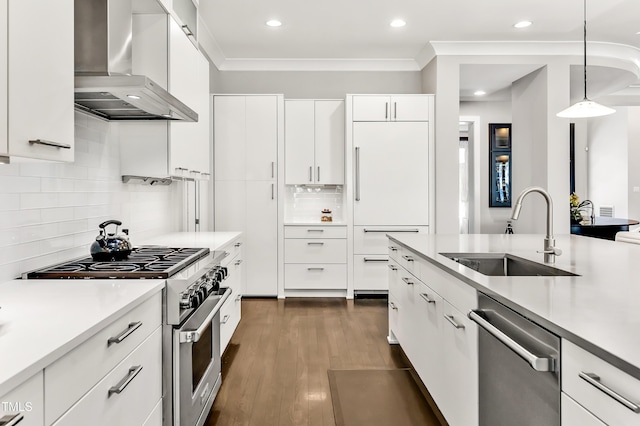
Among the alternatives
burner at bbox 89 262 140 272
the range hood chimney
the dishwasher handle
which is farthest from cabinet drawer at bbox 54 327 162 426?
the dishwasher handle

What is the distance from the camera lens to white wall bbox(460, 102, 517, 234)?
6633 millimetres

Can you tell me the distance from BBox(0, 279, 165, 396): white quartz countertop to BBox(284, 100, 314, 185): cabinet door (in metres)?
3.28

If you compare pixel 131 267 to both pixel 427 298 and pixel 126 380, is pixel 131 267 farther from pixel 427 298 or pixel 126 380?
pixel 427 298

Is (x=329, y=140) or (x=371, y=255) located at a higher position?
(x=329, y=140)

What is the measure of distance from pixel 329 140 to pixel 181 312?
11.2 feet

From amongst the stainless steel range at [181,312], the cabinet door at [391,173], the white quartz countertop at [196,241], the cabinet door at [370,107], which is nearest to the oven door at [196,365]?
the stainless steel range at [181,312]

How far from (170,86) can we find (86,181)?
75 cm

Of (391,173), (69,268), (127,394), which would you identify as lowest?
(127,394)

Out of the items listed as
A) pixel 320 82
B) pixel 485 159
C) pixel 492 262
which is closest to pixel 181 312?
pixel 492 262

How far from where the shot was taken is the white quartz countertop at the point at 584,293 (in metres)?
0.86

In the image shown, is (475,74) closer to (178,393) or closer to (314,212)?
(314,212)

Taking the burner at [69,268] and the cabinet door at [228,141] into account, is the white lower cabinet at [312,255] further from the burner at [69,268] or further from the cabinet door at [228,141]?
the burner at [69,268]

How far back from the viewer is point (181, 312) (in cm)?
165

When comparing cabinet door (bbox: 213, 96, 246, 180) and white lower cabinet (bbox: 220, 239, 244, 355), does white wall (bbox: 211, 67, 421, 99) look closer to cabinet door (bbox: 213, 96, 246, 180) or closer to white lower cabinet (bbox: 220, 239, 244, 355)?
cabinet door (bbox: 213, 96, 246, 180)
